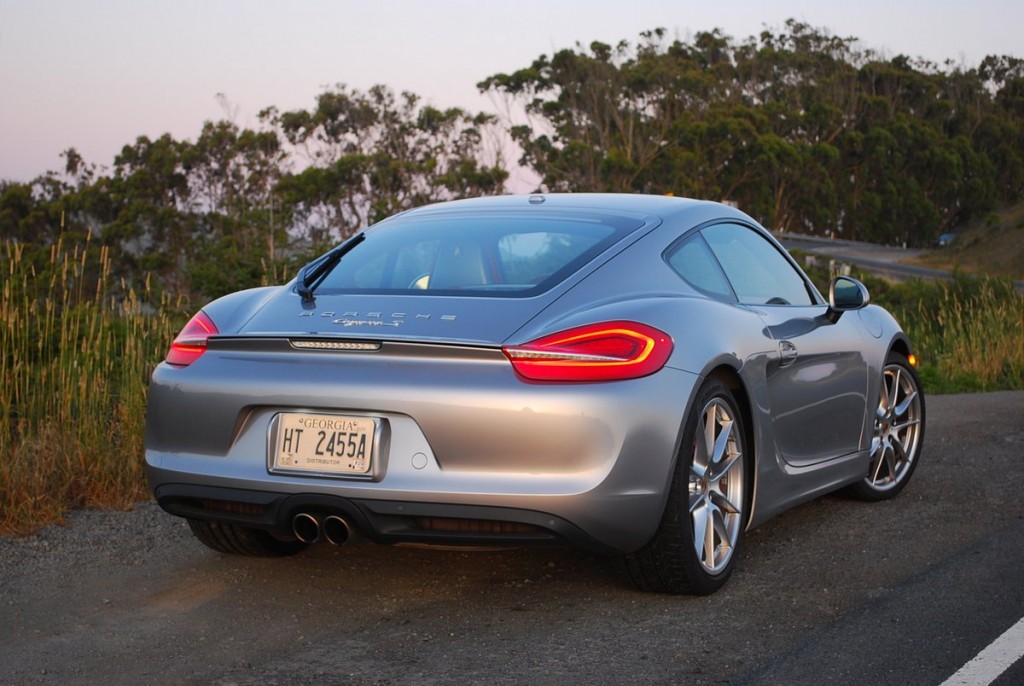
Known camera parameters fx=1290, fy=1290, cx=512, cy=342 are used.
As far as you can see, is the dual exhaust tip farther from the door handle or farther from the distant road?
the distant road

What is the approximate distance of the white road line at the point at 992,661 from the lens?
136 inches

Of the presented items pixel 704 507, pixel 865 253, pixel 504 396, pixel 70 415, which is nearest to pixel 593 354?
pixel 504 396

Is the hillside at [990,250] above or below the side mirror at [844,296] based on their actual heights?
below

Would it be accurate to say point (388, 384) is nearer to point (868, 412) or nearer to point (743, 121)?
point (868, 412)

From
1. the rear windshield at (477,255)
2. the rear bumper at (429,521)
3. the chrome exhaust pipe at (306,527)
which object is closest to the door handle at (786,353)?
the rear windshield at (477,255)

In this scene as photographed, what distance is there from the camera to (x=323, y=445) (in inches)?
156

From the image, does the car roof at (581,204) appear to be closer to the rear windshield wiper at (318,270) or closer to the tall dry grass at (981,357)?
the rear windshield wiper at (318,270)

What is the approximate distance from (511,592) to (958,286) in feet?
64.9

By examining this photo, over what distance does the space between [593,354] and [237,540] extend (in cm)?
174

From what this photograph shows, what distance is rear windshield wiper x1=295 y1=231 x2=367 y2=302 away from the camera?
4599 mm

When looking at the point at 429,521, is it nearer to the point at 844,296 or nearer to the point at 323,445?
the point at 323,445

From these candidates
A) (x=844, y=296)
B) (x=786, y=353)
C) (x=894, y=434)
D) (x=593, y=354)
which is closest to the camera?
(x=593, y=354)

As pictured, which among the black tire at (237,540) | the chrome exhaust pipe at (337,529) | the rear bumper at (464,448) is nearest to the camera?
the rear bumper at (464,448)

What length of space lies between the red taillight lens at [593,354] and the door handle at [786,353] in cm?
102
